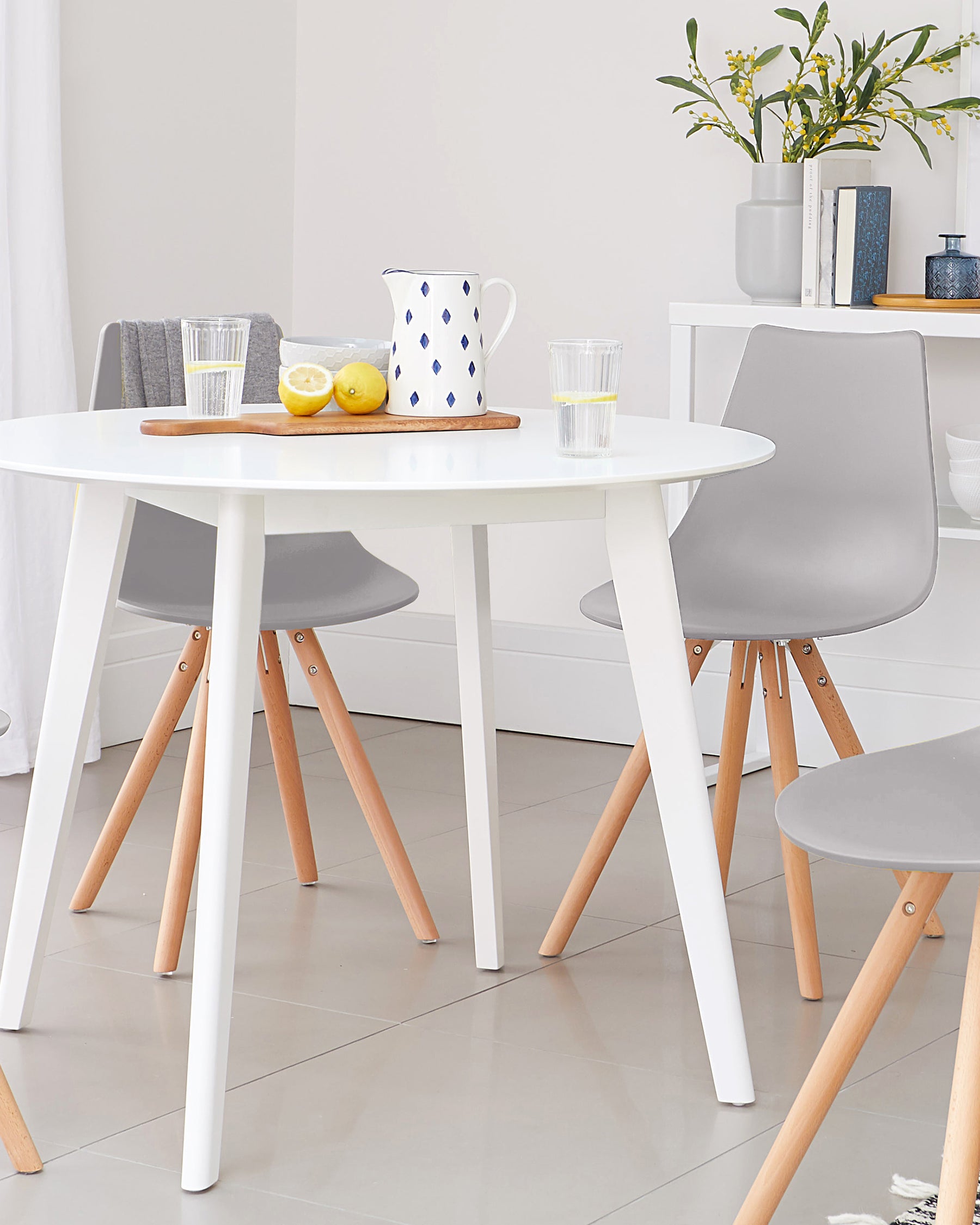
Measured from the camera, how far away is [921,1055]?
2096mm

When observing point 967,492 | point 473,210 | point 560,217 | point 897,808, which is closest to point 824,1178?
point 897,808

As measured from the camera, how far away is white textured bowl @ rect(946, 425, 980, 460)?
3020 mm

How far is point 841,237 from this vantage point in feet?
10.4

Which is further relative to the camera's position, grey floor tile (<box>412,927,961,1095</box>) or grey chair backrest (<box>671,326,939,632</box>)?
grey chair backrest (<box>671,326,939,632</box>)

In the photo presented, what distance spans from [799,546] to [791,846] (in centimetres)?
49

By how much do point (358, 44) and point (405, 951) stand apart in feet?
7.49

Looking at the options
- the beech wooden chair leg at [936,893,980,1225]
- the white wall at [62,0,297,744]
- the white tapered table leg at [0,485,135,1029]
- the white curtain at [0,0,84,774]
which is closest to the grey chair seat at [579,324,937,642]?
the white tapered table leg at [0,485,135,1029]

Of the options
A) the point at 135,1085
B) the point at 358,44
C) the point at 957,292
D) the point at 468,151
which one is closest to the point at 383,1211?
the point at 135,1085

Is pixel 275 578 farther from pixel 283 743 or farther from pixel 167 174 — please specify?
pixel 167 174

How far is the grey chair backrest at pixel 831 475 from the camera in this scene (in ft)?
8.03

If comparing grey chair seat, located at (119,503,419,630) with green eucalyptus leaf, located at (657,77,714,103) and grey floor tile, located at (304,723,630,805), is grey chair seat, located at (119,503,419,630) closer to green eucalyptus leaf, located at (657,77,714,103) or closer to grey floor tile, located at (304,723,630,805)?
grey floor tile, located at (304,723,630,805)

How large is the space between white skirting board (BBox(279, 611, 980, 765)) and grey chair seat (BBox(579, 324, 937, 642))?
963 mm

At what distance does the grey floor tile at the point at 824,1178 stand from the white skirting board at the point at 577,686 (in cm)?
157

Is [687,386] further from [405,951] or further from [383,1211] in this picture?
[383,1211]
